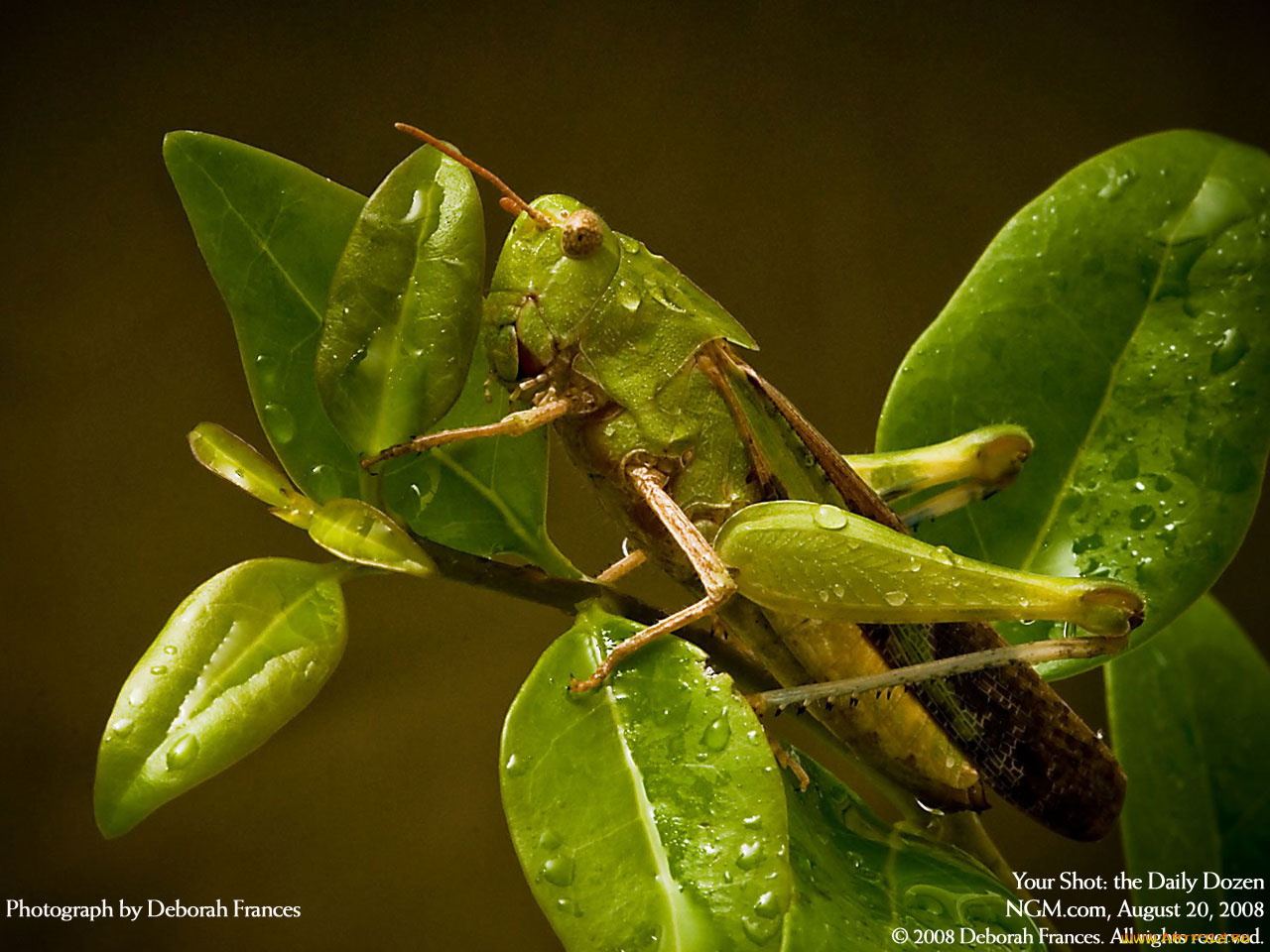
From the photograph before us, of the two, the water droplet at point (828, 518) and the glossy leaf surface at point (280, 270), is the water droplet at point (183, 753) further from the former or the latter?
the water droplet at point (828, 518)

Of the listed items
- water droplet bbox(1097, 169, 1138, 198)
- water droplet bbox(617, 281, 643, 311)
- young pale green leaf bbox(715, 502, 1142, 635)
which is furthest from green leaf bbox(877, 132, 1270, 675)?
water droplet bbox(617, 281, 643, 311)

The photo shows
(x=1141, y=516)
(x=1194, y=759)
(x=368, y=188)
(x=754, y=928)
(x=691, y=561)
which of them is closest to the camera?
(x=754, y=928)

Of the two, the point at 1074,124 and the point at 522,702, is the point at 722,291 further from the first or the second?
the point at 522,702

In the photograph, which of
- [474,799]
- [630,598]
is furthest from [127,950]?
[630,598]

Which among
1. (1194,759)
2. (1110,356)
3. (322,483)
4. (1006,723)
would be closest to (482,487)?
(322,483)

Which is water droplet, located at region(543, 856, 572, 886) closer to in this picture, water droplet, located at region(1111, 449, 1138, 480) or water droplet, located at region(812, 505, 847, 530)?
water droplet, located at region(812, 505, 847, 530)

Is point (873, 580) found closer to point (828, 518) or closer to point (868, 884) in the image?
point (828, 518)
